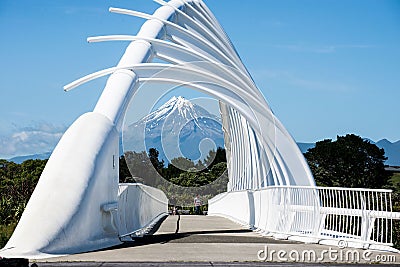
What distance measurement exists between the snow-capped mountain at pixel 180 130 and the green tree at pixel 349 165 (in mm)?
49302

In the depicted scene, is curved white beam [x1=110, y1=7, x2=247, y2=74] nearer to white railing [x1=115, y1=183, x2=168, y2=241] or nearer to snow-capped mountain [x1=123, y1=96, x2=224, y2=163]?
snow-capped mountain [x1=123, y1=96, x2=224, y2=163]

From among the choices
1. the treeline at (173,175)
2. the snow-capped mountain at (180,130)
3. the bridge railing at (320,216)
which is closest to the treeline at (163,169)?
the treeline at (173,175)

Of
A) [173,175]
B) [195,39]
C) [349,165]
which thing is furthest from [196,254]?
[349,165]

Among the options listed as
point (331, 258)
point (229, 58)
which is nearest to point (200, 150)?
point (229, 58)

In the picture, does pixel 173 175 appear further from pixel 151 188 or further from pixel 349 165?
pixel 349 165

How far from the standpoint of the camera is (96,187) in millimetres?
13461

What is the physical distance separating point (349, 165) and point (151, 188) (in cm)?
5328

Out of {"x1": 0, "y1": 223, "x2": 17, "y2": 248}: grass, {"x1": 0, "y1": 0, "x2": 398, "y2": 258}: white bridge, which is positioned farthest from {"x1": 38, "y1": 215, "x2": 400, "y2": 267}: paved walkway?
{"x1": 0, "y1": 223, "x2": 17, "y2": 248}: grass

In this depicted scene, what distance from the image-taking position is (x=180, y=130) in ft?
78.4

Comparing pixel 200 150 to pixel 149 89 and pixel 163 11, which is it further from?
pixel 163 11

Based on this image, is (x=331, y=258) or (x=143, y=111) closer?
(x=331, y=258)

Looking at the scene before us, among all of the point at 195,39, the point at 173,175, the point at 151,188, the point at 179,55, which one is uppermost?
the point at 195,39

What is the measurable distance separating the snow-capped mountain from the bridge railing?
3.10 m

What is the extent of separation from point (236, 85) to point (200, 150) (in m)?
4.30
